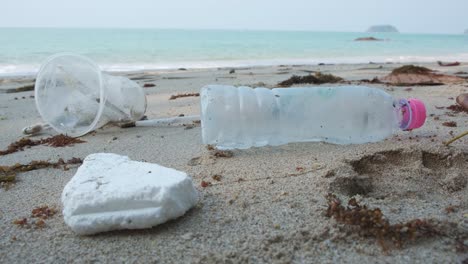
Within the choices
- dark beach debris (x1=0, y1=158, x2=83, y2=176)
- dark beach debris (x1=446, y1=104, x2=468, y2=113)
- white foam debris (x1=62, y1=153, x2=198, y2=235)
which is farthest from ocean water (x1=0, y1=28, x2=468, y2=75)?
white foam debris (x1=62, y1=153, x2=198, y2=235)

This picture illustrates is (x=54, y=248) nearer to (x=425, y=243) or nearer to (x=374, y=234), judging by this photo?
(x=374, y=234)

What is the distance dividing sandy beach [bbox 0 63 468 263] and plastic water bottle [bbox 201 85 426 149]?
111mm

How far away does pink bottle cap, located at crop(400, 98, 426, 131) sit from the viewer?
2164mm

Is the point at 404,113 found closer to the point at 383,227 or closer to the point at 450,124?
the point at 450,124

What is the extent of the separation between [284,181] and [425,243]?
25.1 inches

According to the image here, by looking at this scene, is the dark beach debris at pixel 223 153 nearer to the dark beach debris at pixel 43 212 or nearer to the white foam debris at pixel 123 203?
the white foam debris at pixel 123 203

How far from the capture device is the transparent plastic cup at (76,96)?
9.04ft

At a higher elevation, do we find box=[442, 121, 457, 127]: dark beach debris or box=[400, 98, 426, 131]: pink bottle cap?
box=[400, 98, 426, 131]: pink bottle cap

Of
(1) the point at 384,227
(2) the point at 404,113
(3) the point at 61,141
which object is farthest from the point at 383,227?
(3) the point at 61,141

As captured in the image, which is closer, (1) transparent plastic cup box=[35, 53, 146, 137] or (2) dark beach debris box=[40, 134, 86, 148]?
(2) dark beach debris box=[40, 134, 86, 148]

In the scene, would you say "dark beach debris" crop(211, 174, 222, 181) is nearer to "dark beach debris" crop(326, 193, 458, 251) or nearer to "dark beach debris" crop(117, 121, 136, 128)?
"dark beach debris" crop(326, 193, 458, 251)

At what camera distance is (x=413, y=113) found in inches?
85.6

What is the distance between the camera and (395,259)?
3.67 ft

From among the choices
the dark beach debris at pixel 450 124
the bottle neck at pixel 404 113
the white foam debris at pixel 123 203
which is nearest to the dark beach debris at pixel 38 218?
the white foam debris at pixel 123 203
